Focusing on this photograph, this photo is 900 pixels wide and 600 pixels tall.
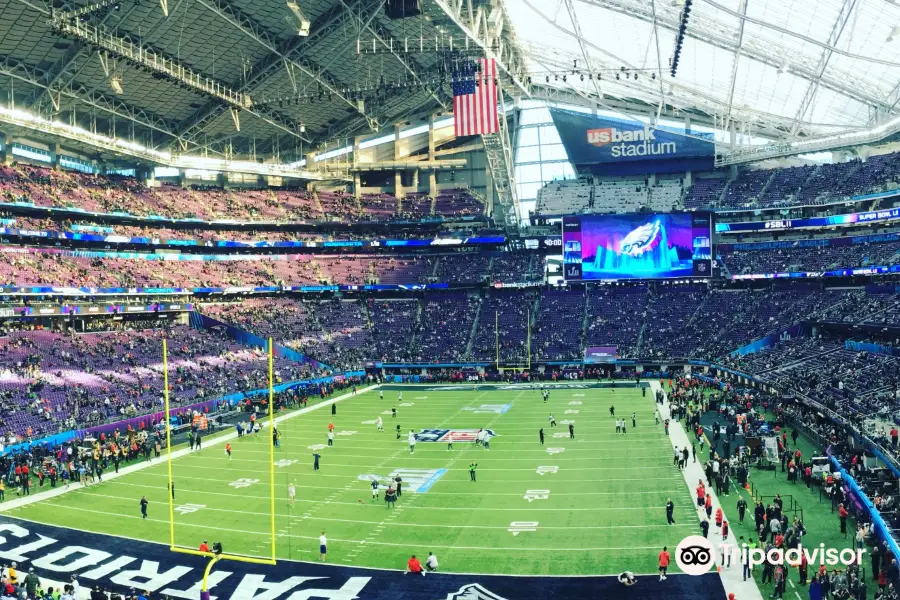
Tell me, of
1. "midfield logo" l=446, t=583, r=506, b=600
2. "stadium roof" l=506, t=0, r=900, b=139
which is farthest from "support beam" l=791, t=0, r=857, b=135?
"midfield logo" l=446, t=583, r=506, b=600

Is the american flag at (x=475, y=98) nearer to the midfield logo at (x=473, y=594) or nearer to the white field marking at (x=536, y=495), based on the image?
the white field marking at (x=536, y=495)

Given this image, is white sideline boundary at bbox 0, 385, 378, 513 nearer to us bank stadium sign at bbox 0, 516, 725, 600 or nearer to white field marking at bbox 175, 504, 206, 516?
us bank stadium sign at bbox 0, 516, 725, 600

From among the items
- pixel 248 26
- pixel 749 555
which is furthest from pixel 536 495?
pixel 248 26

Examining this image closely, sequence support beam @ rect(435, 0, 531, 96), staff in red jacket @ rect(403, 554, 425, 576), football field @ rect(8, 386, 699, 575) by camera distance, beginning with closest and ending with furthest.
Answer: staff in red jacket @ rect(403, 554, 425, 576) < football field @ rect(8, 386, 699, 575) < support beam @ rect(435, 0, 531, 96)

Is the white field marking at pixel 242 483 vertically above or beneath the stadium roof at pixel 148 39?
beneath

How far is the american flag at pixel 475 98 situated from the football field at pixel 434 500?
57.3 ft

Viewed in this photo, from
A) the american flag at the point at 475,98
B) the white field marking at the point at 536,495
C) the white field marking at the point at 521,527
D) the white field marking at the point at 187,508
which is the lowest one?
the white field marking at the point at 521,527

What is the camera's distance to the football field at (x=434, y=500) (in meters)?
20.2

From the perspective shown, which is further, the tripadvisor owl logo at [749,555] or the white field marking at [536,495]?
the white field marking at [536,495]

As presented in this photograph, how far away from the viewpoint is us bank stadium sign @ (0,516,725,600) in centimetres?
1720

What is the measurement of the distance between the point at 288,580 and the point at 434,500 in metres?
7.13

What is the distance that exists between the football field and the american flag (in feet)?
57.3

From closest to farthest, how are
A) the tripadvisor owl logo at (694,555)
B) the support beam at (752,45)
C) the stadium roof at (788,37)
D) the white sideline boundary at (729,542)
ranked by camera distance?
the white sideline boundary at (729,542) → the tripadvisor owl logo at (694,555) → the stadium roof at (788,37) → the support beam at (752,45)

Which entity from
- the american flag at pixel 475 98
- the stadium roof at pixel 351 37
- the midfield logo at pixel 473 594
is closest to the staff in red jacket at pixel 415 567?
the midfield logo at pixel 473 594
